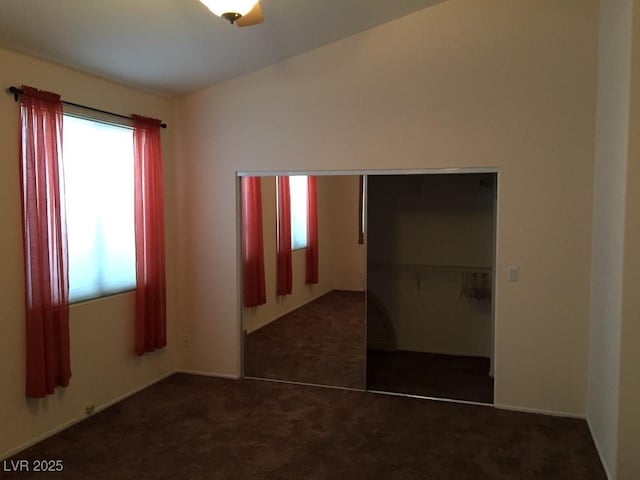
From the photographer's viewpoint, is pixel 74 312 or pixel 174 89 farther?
pixel 174 89

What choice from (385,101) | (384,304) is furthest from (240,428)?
(385,101)

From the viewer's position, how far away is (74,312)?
3678 millimetres

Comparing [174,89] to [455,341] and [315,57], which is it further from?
[455,341]

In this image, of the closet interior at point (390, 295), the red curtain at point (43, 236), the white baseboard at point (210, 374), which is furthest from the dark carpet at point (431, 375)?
the red curtain at point (43, 236)

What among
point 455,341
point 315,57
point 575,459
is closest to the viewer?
point 575,459

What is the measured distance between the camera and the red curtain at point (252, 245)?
4664 millimetres

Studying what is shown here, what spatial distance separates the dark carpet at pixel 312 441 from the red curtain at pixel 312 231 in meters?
1.03

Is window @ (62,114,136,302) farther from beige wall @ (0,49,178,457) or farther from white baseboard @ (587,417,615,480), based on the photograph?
white baseboard @ (587,417,615,480)

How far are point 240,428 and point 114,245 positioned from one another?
1.71m

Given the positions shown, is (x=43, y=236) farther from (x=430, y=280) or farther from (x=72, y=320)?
(x=430, y=280)

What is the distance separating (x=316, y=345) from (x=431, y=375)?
1.08m

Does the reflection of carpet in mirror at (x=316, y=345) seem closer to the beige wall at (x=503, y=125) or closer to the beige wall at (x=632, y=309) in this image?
the beige wall at (x=503, y=125)

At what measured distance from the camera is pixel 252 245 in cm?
470

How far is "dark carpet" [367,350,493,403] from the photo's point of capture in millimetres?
4336
